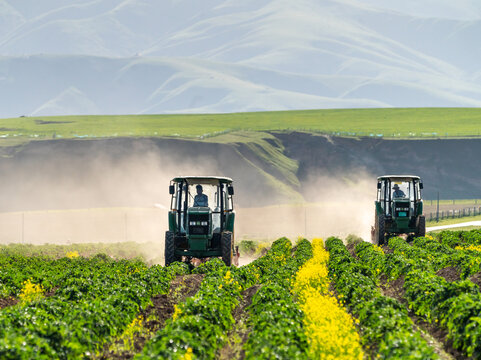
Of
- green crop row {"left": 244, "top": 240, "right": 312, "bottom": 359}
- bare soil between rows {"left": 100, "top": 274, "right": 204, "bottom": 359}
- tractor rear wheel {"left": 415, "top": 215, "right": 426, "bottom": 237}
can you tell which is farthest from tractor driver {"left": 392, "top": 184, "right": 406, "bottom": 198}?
green crop row {"left": 244, "top": 240, "right": 312, "bottom": 359}

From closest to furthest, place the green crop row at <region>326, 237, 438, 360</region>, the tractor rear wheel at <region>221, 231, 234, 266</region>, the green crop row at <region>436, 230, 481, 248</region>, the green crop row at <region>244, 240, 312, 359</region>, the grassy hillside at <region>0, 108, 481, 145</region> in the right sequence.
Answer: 1. the green crop row at <region>244, 240, 312, 359</region>
2. the green crop row at <region>326, 237, 438, 360</region>
3. the tractor rear wheel at <region>221, 231, 234, 266</region>
4. the green crop row at <region>436, 230, 481, 248</region>
5. the grassy hillside at <region>0, 108, 481, 145</region>

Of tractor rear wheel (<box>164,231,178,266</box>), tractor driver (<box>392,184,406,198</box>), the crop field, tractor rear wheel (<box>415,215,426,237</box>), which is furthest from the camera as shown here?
tractor driver (<box>392,184,406,198</box>)

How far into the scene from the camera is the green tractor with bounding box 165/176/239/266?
28333mm

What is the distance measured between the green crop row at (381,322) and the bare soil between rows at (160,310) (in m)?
4.40

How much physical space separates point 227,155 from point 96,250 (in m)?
68.6

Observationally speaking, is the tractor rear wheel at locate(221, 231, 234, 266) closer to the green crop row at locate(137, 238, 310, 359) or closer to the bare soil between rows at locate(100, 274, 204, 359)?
the bare soil between rows at locate(100, 274, 204, 359)

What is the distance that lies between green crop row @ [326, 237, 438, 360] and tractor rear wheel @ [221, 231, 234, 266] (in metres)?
5.80

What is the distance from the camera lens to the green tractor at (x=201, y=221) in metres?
28.3

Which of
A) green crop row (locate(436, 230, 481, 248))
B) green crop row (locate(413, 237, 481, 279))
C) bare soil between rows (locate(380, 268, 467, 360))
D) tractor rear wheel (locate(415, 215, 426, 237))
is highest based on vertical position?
tractor rear wheel (locate(415, 215, 426, 237))

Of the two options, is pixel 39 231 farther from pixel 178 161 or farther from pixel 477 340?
pixel 477 340

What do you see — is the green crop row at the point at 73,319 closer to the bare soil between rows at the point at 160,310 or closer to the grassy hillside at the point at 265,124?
the bare soil between rows at the point at 160,310

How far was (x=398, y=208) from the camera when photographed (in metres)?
38.7

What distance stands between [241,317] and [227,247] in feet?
34.0

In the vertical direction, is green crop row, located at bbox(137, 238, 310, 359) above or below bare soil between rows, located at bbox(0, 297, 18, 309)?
above
